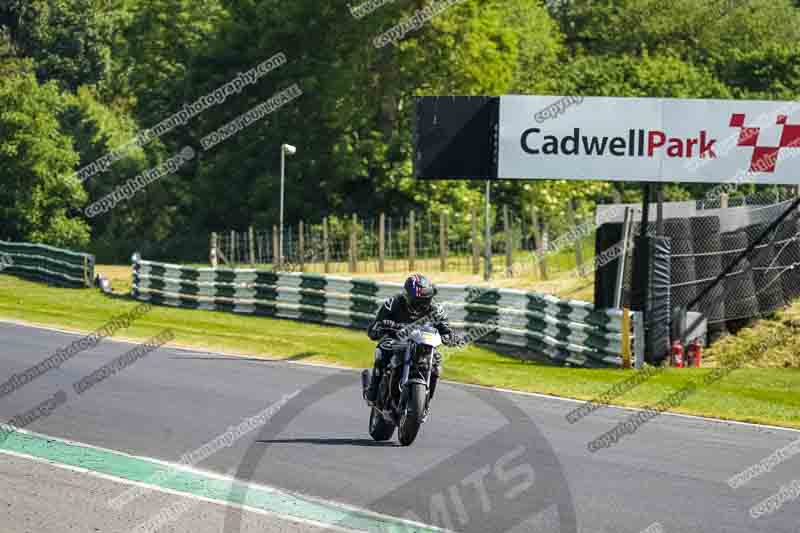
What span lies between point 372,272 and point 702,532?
33.6 m

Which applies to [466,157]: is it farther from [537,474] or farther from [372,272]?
[372,272]

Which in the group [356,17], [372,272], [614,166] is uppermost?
[356,17]

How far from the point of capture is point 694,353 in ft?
79.8

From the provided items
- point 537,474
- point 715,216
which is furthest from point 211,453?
point 715,216

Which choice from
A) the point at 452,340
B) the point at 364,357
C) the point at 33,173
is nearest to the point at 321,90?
the point at 33,173

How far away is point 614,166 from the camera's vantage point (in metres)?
25.1

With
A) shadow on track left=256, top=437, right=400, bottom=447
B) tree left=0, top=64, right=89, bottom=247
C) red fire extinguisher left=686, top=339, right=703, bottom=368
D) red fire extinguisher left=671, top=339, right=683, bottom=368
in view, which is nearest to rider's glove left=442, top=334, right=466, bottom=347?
shadow on track left=256, top=437, right=400, bottom=447

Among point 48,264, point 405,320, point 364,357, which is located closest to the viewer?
point 405,320

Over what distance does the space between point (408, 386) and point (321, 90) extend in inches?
1707

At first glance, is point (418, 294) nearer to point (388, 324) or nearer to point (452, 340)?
point (388, 324)

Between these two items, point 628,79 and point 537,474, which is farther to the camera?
point 628,79

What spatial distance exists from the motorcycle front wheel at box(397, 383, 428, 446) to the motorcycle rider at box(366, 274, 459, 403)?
0.34 meters

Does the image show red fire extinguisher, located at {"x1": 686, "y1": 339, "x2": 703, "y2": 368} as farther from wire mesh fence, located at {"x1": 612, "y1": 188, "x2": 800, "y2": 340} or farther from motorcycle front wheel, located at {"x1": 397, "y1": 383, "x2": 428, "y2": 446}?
motorcycle front wheel, located at {"x1": 397, "y1": 383, "x2": 428, "y2": 446}

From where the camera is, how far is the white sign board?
969 inches
